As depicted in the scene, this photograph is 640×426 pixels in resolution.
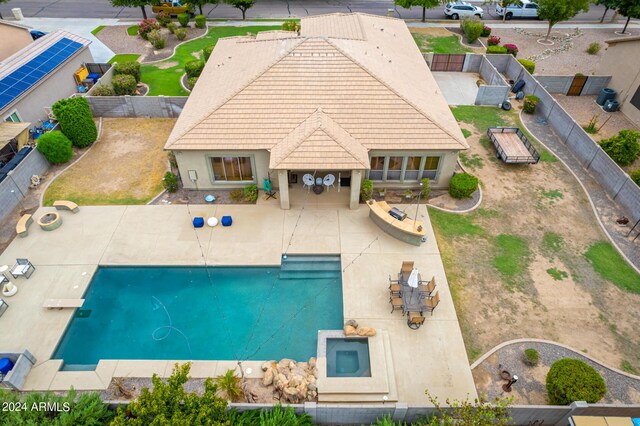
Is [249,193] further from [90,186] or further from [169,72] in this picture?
[169,72]

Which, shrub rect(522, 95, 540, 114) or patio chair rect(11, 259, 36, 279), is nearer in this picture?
patio chair rect(11, 259, 36, 279)

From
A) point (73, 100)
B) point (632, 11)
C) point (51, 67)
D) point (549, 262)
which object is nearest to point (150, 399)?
point (549, 262)

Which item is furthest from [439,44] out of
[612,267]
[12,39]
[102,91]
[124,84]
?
[12,39]

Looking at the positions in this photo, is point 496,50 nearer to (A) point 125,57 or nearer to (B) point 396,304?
(B) point 396,304

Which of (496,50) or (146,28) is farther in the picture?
(146,28)

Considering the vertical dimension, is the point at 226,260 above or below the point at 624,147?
below

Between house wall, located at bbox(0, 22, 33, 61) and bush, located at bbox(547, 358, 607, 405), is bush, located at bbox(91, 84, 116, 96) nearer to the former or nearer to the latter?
house wall, located at bbox(0, 22, 33, 61)

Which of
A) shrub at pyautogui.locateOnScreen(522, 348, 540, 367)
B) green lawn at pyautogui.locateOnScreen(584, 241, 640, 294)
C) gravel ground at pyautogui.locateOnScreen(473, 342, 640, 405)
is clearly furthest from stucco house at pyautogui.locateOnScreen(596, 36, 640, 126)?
shrub at pyautogui.locateOnScreen(522, 348, 540, 367)
